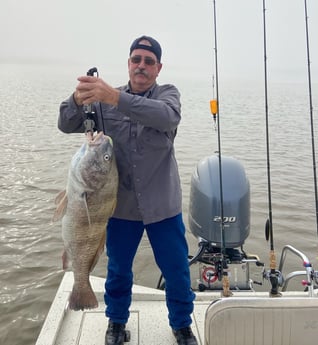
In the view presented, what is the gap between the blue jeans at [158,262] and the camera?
2979mm

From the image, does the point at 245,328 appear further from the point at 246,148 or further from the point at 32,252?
the point at 246,148

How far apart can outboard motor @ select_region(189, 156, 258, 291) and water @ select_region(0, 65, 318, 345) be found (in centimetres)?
191

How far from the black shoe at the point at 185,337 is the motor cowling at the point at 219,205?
3.77ft

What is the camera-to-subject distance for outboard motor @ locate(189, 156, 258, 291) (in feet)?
13.5

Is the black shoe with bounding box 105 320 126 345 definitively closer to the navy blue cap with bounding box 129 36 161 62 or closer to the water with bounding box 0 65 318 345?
the water with bounding box 0 65 318 345

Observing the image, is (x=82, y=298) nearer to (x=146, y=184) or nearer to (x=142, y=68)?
(x=146, y=184)

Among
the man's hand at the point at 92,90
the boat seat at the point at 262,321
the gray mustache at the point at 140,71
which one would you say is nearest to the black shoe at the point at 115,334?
the boat seat at the point at 262,321

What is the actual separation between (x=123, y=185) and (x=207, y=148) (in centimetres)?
1090

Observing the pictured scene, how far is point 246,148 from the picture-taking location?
1384 cm

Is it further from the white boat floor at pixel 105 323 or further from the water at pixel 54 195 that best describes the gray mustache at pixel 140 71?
the water at pixel 54 195

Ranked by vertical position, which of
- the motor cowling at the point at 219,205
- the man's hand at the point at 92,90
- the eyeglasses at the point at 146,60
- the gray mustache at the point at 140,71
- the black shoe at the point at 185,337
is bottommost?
the black shoe at the point at 185,337

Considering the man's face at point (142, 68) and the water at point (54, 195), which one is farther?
the water at point (54, 195)

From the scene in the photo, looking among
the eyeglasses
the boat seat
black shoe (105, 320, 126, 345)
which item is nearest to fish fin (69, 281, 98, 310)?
black shoe (105, 320, 126, 345)

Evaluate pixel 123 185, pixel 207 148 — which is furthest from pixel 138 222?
pixel 207 148
